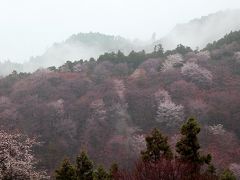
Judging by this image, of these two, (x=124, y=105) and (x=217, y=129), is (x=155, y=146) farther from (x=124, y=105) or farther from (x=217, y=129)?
(x=124, y=105)

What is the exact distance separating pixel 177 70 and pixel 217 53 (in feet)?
41.4

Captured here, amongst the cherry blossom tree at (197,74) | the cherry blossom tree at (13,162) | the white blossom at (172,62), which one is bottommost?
the cherry blossom tree at (13,162)

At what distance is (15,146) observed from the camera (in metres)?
25.5

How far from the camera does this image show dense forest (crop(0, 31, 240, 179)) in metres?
74.8

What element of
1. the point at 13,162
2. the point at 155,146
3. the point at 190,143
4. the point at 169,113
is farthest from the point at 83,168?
the point at 169,113

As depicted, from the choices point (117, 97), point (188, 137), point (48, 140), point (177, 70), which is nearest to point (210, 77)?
point (177, 70)

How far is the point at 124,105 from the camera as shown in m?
88.9

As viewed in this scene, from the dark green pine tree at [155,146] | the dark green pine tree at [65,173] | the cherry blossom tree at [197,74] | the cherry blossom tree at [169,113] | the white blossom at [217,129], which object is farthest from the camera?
the cherry blossom tree at [197,74]

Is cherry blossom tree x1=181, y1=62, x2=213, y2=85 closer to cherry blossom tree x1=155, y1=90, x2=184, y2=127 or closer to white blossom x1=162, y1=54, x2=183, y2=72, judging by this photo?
white blossom x1=162, y1=54, x2=183, y2=72

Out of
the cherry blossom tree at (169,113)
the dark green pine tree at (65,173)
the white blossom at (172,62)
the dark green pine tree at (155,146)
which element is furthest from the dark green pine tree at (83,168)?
the white blossom at (172,62)

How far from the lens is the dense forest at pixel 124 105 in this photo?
74.8m

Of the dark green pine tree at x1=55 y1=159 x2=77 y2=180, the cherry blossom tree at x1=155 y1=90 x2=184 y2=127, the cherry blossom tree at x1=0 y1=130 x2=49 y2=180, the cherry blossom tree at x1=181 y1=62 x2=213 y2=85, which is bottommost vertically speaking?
the dark green pine tree at x1=55 y1=159 x2=77 y2=180

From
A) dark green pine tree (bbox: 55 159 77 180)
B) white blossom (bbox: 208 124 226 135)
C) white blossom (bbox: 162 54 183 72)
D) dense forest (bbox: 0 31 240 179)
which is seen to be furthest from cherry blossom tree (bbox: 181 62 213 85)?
dark green pine tree (bbox: 55 159 77 180)

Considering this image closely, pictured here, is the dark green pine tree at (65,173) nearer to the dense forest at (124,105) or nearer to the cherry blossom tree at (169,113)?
the dense forest at (124,105)
